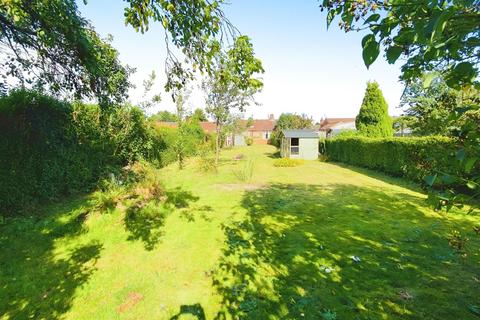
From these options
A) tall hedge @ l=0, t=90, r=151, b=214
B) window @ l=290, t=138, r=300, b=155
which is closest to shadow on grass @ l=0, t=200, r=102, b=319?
tall hedge @ l=0, t=90, r=151, b=214

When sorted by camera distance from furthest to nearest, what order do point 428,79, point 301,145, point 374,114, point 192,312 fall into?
point 301,145 → point 374,114 → point 192,312 → point 428,79

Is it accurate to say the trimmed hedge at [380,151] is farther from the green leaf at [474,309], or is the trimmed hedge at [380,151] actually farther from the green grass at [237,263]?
the green leaf at [474,309]

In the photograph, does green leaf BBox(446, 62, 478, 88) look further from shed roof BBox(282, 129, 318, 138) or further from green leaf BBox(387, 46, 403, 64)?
shed roof BBox(282, 129, 318, 138)

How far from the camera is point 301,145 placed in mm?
27578

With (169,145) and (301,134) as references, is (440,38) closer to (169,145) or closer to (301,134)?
(169,145)

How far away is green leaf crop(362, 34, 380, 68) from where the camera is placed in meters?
1.30

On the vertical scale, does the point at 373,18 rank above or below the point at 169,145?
above

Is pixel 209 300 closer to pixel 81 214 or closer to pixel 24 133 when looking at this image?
pixel 81 214

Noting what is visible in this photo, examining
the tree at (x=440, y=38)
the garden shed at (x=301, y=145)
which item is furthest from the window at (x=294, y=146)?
the tree at (x=440, y=38)

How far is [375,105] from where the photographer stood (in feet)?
78.5

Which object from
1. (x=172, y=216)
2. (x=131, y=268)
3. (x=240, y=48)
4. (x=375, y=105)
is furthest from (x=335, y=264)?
(x=375, y=105)

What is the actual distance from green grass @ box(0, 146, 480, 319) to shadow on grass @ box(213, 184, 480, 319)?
0.02 metres

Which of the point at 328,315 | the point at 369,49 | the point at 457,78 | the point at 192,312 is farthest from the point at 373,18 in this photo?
the point at 192,312

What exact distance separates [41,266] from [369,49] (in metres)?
6.42
